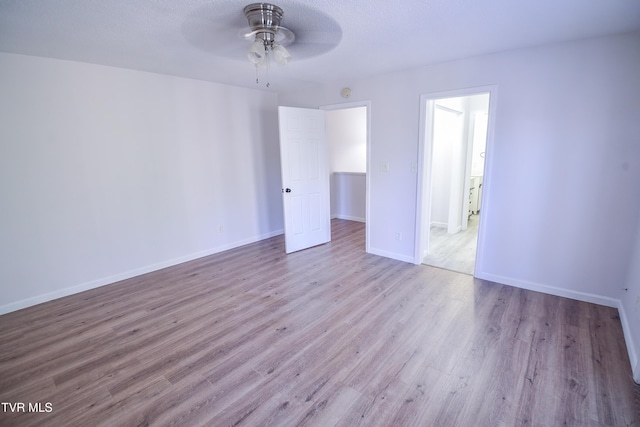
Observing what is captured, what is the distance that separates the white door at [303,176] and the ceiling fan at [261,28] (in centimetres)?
146

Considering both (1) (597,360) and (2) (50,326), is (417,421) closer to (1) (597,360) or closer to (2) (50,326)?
(1) (597,360)

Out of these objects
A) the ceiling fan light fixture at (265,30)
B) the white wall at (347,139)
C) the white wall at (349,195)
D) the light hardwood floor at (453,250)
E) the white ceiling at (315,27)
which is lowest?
the light hardwood floor at (453,250)

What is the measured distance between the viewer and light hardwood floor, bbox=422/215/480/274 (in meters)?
3.65

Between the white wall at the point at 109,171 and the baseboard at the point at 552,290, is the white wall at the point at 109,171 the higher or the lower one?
the higher one

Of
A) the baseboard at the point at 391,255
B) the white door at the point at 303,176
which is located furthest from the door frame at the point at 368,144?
the white door at the point at 303,176

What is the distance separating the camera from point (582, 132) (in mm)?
2533

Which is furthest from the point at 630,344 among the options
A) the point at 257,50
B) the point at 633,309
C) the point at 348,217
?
the point at 348,217

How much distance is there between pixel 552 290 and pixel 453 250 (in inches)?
54.7

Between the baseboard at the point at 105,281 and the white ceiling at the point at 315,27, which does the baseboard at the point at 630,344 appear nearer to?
the white ceiling at the point at 315,27


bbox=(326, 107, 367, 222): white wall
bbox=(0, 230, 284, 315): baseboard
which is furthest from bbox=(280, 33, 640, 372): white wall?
bbox=(0, 230, 284, 315): baseboard

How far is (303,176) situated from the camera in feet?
13.9

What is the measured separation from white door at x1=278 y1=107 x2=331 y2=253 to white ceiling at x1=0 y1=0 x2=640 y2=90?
1087mm

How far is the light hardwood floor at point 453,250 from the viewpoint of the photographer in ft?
12.0

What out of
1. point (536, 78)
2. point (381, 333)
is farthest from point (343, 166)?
point (381, 333)
